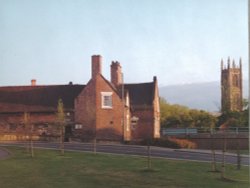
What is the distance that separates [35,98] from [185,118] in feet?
35.9

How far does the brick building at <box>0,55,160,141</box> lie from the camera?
21469 millimetres

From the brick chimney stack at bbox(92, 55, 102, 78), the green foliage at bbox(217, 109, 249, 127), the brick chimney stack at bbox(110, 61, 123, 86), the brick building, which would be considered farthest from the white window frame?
the green foliage at bbox(217, 109, 249, 127)

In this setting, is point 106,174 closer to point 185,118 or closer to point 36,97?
point 36,97

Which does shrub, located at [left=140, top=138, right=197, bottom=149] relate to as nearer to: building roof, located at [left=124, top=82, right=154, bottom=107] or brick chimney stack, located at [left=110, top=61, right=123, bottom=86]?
building roof, located at [left=124, top=82, right=154, bottom=107]

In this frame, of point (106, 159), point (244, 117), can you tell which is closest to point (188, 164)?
point (106, 159)

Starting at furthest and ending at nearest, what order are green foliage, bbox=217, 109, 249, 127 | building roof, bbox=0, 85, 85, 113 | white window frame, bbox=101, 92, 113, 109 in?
green foliage, bbox=217, 109, 249, 127, white window frame, bbox=101, 92, 113, 109, building roof, bbox=0, 85, 85, 113

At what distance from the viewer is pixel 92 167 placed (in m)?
9.89

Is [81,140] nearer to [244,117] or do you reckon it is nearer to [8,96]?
[8,96]

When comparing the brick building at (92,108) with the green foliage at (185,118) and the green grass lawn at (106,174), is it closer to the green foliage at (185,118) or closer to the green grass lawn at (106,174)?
the green foliage at (185,118)

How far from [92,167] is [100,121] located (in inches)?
501

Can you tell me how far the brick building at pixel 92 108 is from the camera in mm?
21469

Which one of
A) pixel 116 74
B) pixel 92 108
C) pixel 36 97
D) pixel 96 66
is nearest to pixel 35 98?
pixel 36 97

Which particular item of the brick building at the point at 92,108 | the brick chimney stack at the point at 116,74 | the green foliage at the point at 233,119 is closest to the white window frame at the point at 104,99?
the brick building at the point at 92,108

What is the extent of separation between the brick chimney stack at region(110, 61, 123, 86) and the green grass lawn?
1223 cm
